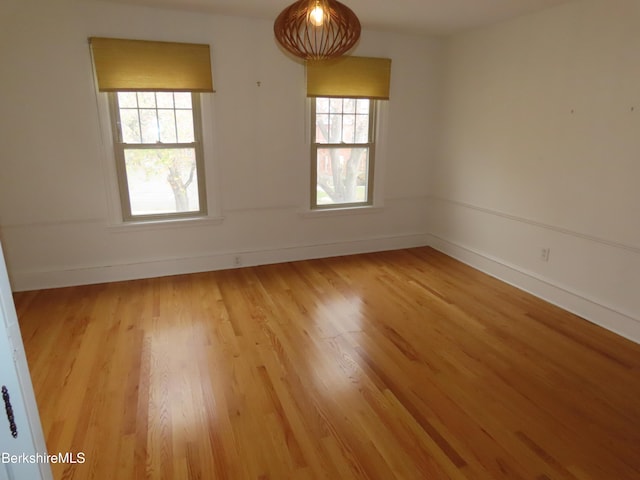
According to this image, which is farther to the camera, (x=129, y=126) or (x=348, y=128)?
(x=348, y=128)

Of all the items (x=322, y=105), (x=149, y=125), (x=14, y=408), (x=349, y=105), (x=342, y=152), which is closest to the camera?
(x=14, y=408)

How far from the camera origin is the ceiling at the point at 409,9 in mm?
3189

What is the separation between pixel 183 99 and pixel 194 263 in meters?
1.63

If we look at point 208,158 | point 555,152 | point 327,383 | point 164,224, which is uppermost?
point 555,152

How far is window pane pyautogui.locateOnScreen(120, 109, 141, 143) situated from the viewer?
145 inches

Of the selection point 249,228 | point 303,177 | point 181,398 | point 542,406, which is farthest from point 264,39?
point 542,406

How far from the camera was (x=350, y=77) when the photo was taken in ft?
13.8

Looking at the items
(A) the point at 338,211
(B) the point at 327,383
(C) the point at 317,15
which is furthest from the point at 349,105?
(B) the point at 327,383

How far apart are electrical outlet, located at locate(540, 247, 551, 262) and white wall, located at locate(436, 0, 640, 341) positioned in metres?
0.04

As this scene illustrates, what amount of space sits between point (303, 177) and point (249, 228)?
81 centimetres

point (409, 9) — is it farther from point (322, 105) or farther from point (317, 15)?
point (317, 15)

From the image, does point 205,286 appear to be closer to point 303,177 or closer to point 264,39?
point 303,177

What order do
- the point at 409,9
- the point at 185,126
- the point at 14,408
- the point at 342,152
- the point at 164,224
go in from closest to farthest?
the point at 14,408
the point at 409,9
the point at 185,126
the point at 164,224
the point at 342,152

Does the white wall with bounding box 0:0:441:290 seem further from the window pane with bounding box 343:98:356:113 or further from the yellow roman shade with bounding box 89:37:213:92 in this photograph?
the window pane with bounding box 343:98:356:113
